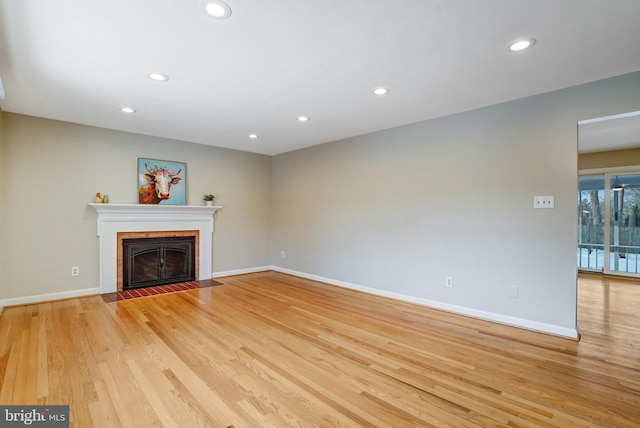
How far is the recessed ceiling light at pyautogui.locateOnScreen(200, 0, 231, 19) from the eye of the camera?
177 cm

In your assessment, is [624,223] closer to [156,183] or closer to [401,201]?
[401,201]

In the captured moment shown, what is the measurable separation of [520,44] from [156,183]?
4.97 metres

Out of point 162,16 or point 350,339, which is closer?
point 162,16

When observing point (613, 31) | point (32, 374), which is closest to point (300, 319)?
point (32, 374)

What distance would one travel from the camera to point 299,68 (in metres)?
2.56

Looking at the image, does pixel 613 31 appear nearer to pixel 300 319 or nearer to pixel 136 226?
pixel 300 319

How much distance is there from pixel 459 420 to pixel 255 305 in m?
2.72

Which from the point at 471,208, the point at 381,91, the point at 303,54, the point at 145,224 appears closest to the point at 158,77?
the point at 303,54

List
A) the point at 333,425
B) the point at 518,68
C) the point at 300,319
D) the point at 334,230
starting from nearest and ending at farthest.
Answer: the point at 333,425 < the point at 518,68 < the point at 300,319 < the point at 334,230

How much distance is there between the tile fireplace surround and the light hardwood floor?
82 centimetres

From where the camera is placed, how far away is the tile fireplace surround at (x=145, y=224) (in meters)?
4.38

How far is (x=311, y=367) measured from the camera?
2342mm

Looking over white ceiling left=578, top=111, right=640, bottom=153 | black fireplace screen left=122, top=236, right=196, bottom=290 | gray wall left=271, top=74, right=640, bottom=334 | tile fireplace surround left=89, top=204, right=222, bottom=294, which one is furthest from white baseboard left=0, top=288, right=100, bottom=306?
white ceiling left=578, top=111, right=640, bottom=153

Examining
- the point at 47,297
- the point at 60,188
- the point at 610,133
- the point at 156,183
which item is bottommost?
the point at 47,297
